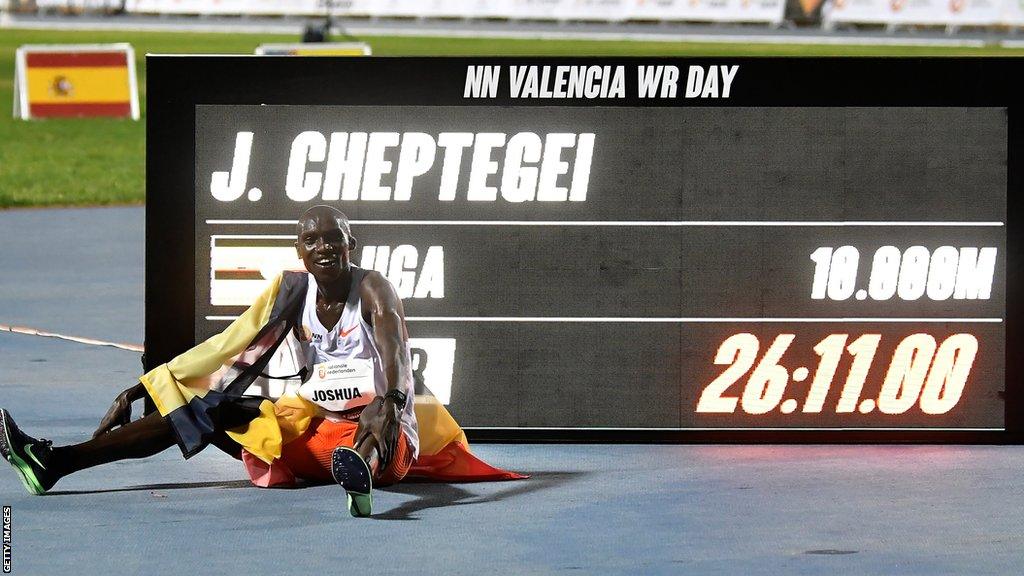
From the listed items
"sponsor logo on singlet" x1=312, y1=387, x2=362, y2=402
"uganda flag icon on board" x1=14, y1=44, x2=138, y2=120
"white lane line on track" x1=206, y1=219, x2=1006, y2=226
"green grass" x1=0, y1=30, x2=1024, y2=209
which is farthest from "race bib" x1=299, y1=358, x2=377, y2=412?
"uganda flag icon on board" x1=14, y1=44, x2=138, y2=120

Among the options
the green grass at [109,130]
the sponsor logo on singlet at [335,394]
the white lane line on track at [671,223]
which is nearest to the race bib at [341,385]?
the sponsor logo on singlet at [335,394]

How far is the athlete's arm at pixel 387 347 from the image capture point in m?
7.46

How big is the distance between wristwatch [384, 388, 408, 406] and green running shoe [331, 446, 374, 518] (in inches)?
13.4

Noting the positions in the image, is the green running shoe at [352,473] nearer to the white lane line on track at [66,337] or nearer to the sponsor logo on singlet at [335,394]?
the sponsor logo on singlet at [335,394]

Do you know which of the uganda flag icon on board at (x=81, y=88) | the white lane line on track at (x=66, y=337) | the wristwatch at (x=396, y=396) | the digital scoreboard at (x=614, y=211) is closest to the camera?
the wristwatch at (x=396, y=396)

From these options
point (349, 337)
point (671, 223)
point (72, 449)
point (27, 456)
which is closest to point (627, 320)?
point (671, 223)

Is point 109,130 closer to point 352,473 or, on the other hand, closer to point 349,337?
point 349,337

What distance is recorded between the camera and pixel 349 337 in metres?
7.95

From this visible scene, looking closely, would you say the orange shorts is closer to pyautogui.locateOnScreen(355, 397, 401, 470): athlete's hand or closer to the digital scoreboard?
pyautogui.locateOnScreen(355, 397, 401, 470): athlete's hand

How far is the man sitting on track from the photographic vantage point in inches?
307

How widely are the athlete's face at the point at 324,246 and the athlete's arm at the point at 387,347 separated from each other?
146 millimetres

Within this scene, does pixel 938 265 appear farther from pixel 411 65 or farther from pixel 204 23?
pixel 204 23

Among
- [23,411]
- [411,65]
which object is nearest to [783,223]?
[411,65]

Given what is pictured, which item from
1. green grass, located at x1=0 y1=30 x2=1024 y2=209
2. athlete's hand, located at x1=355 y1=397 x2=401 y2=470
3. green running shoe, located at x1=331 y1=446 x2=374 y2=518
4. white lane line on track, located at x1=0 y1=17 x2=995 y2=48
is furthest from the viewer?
white lane line on track, located at x1=0 y1=17 x2=995 y2=48
